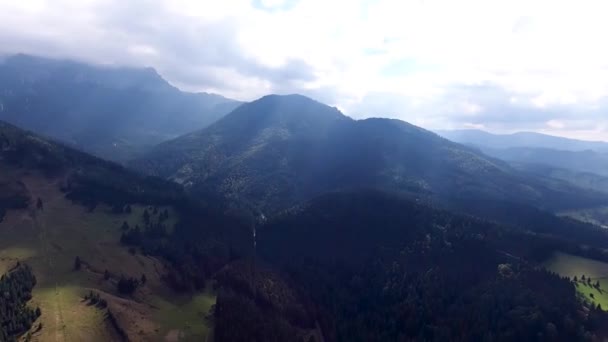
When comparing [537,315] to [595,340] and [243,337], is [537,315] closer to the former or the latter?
[595,340]

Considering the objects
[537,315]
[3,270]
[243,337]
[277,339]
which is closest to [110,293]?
[3,270]

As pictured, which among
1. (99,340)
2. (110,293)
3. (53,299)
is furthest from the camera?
(110,293)

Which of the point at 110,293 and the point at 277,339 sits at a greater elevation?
the point at 110,293

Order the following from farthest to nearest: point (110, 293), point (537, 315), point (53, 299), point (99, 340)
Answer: point (537, 315) → point (110, 293) → point (53, 299) → point (99, 340)

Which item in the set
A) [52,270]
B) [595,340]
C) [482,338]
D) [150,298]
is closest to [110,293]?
[150,298]

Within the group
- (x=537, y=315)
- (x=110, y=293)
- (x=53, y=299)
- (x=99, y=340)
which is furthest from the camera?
(x=537, y=315)

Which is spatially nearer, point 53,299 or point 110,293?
point 53,299

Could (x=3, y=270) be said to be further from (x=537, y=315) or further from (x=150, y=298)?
(x=537, y=315)

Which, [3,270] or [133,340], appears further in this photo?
[3,270]

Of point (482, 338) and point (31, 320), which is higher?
point (31, 320)
